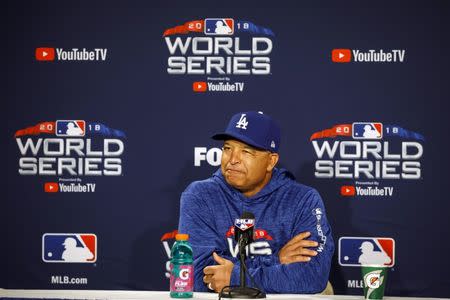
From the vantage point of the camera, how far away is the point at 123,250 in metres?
4.14

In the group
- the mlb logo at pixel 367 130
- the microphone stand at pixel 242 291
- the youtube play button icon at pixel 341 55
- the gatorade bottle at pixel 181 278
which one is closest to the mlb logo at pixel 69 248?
the mlb logo at pixel 367 130

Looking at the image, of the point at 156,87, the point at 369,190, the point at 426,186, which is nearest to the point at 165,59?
the point at 156,87

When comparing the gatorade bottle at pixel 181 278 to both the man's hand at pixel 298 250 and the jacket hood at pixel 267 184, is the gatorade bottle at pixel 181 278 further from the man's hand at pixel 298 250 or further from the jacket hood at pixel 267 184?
the jacket hood at pixel 267 184

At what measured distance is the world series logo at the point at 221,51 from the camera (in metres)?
4.10

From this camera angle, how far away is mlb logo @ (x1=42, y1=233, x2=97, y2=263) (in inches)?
163

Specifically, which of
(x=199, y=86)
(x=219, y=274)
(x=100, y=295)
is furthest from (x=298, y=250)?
(x=199, y=86)

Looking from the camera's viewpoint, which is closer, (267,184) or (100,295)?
(100,295)

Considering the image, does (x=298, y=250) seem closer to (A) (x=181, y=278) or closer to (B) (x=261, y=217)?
(B) (x=261, y=217)

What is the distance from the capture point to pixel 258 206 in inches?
128

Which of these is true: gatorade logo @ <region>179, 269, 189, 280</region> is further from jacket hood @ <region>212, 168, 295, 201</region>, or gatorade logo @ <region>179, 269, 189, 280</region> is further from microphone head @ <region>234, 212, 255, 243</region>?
jacket hood @ <region>212, 168, 295, 201</region>

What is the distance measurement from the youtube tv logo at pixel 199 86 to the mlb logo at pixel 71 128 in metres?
0.68

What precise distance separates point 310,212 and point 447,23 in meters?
1.60

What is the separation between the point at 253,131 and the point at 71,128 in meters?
1.42

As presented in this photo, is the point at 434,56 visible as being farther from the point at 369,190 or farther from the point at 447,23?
the point at 369,190
